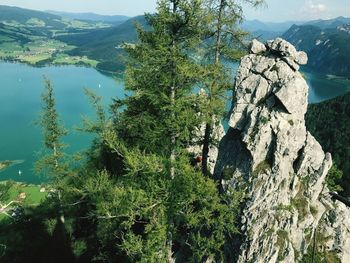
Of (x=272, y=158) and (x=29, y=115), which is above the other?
(x=272, y=158)

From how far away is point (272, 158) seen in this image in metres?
20.0

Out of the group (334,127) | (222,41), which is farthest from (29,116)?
(222,41)

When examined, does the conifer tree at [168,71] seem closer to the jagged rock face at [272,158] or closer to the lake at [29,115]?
the jagged rock face at [272,158]

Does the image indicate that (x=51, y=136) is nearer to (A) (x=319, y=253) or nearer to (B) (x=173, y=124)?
(B) (x=173, y=124)

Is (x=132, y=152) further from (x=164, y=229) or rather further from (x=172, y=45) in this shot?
(x=172, y=45)

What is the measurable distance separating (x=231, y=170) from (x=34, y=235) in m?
22.5

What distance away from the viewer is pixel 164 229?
1648 cm

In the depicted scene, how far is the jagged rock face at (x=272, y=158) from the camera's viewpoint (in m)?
19.5

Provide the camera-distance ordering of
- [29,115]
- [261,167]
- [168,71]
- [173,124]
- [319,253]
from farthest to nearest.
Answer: [29,115] < [319,253] < [261,167] < [168,71] < [173,124]

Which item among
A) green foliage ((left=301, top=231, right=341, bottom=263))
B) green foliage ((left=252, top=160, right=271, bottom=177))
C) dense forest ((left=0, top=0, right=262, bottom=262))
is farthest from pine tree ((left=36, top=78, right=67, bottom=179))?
green foliage ((left=301, top=231, right=341, bottom=263))

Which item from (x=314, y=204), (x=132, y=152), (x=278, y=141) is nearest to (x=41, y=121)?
(x=132, y=152)

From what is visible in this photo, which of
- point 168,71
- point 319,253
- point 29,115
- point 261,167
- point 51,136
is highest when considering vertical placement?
point 168,71

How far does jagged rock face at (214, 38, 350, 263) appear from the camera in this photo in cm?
1947

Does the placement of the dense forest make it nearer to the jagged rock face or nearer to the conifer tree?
the conifer tree
